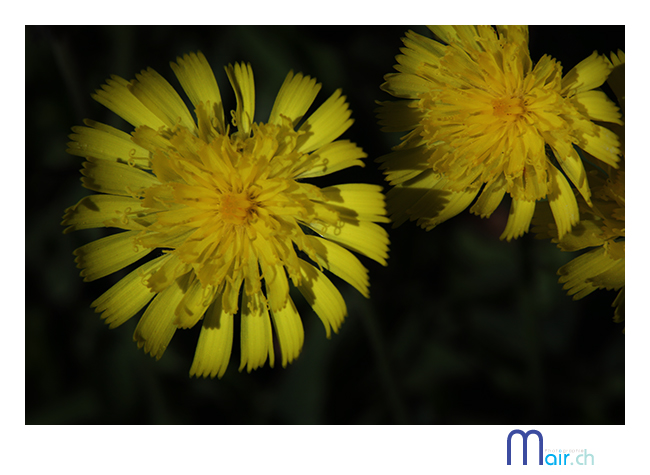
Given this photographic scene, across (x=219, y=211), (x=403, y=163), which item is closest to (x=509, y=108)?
(x=403, y=163)

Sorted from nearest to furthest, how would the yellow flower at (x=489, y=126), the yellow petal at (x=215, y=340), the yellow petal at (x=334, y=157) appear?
the yellow petal at (x=334, y=157), the yellow flower at (x=489, y=126), the yellow petal at (x=215, y=340)

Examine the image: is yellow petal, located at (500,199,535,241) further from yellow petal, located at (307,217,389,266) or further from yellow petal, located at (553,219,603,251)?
yellow petal, located at (307,217,389,266)

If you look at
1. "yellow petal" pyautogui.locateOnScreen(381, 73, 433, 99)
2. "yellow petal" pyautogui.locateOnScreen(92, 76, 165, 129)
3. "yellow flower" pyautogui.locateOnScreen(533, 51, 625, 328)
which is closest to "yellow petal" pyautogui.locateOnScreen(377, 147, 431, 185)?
"yellow petal" pyautogui.locateOnScreen(381, 73, 433, 99)

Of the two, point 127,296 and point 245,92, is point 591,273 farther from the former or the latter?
point 127,296

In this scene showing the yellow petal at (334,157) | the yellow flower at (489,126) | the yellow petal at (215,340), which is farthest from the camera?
the yellow petal at (215,340)

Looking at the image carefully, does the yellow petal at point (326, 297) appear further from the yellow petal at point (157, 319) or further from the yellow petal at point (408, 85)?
the yellow petal at point (408, 85)

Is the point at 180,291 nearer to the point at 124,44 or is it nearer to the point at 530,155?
the point at 124,44
